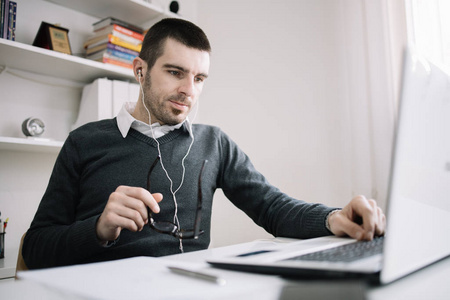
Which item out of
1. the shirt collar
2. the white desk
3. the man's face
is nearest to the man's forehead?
the man's face

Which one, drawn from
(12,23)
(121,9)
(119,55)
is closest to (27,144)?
(12,23)

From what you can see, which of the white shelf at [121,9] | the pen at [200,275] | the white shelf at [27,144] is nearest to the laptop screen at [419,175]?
the pen at [200,275]

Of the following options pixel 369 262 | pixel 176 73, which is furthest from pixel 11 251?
pixel 369 262

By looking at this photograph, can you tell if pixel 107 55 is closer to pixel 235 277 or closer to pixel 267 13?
pixel 267 13

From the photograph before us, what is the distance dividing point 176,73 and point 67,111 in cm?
94

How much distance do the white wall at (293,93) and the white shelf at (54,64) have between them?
76cm

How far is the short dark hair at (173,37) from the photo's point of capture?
4.24 feet

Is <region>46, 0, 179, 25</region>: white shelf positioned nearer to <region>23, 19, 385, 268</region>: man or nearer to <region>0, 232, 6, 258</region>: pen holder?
<region>23, 19, 385, 268</region>: man

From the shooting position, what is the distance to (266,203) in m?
1.18

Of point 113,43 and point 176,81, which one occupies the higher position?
point 113,43

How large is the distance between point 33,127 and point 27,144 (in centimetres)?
16

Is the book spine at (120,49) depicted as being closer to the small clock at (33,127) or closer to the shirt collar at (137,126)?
the small clock at (33,127)

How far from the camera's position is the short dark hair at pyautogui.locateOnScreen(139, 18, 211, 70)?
1.29m

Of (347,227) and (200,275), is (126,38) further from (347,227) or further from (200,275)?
(200,275)
